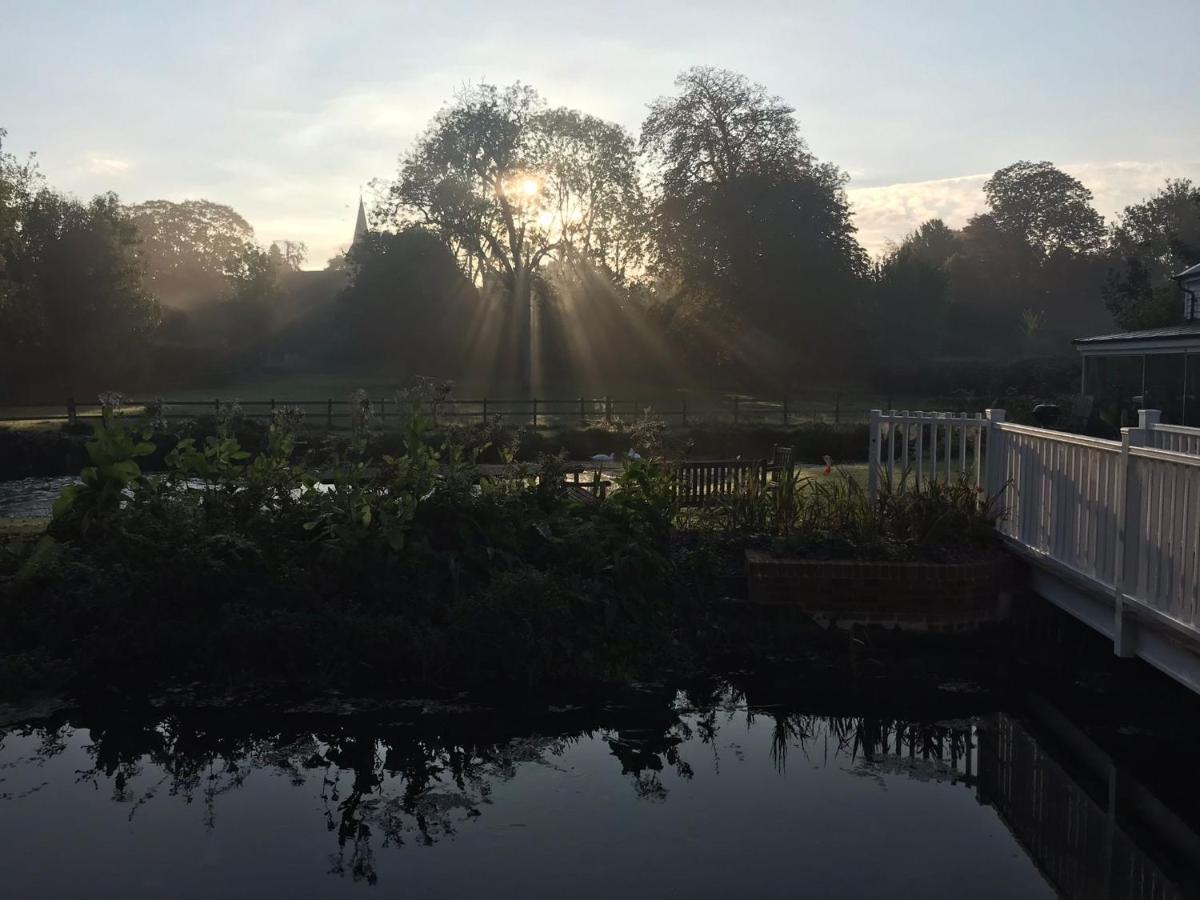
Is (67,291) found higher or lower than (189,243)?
lower

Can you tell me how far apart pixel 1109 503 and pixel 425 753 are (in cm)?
470

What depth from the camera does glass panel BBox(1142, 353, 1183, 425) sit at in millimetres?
26297

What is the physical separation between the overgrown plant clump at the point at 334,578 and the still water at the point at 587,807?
31.3 inches

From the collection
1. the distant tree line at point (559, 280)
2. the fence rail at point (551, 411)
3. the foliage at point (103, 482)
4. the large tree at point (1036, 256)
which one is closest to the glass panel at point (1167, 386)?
the fence rail at point (551, 411)

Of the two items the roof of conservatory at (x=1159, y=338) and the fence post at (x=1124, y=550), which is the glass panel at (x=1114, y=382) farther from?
the fence post at (x=1124, y=550)

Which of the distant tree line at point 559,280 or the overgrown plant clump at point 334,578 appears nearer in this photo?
the overgrown plant clump at point 334,578

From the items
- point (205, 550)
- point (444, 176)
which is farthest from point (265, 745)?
point (444, 176)

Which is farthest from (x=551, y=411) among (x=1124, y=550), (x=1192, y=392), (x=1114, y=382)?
(x=1124, y=550)

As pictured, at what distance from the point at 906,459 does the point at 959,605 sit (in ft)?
5.26

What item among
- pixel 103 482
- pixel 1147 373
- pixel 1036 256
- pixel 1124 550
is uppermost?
pixel 1036 256

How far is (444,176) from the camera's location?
187ft

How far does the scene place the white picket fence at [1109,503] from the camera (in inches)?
249

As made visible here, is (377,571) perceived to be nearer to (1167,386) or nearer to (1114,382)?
(1167,386)

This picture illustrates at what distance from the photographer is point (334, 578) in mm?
8836
